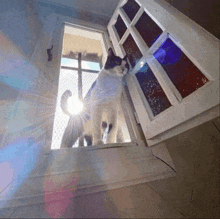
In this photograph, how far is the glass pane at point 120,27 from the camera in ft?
4.32

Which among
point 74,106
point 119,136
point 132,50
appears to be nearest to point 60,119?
point 74,106

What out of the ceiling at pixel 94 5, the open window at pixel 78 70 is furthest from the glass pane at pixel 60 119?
the ceiling at pixel 94 5

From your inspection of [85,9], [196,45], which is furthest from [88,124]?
[85,9]

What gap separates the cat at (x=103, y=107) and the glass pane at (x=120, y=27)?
342 millimetres

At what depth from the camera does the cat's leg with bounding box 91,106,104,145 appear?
955 mm

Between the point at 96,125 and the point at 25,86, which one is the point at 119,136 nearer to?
the point at 96,125

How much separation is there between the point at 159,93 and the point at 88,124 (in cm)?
63

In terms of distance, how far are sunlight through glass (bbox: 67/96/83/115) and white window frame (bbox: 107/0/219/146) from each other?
0.50 m

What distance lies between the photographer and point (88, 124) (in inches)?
41.1

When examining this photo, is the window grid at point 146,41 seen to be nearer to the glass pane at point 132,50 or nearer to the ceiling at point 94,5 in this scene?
the glass pane at point 132,50

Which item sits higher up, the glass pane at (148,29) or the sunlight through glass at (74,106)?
the glass pane at (148,29)

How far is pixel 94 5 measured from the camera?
1672 mm

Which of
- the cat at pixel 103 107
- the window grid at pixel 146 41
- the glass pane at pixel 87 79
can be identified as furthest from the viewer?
the glass pane at pixel 87 79

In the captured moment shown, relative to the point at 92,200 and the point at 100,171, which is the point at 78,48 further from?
the point at 92,200
